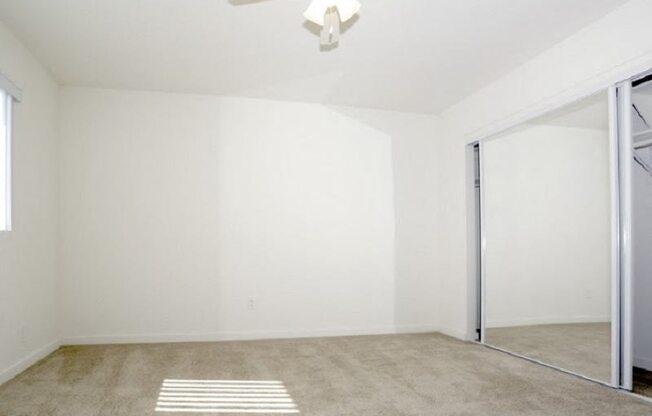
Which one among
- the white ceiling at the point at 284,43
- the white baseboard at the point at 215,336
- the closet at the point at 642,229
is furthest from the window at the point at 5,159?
the closet at the point at 642,229

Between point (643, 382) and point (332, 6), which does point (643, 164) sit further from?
point (332, 6)

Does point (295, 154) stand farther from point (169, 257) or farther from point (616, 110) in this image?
point (616, 110)

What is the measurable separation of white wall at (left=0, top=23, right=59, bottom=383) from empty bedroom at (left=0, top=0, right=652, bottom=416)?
3cm

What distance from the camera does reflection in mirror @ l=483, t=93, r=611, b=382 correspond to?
346 cm

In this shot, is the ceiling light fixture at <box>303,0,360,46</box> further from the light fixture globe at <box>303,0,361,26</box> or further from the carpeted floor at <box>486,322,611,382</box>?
the carpeted floor at <box>486,322,611,382</box>

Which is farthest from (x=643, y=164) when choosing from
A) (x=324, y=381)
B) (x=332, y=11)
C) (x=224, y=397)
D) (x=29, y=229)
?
(x=29, y=229)

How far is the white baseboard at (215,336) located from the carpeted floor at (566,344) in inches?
55.6

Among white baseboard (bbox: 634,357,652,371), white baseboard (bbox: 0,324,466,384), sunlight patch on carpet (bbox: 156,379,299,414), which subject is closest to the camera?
sunlight patch on carpet (bbox: 156,379,299,414)

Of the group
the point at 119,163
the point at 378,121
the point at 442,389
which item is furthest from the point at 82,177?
the point at 442,389

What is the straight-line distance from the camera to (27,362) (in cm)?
376

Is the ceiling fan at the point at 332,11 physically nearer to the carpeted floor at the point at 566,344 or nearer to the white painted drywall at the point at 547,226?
the white painted drywall at the point at 547,226

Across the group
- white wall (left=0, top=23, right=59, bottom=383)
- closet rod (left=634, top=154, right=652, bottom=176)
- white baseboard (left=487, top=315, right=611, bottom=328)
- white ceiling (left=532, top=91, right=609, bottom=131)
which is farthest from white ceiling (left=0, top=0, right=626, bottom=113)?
white baseboard (left=487, top=315, right=611, bottom=328)

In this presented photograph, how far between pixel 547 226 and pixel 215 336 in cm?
335

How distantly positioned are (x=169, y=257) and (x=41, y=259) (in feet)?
3.71
